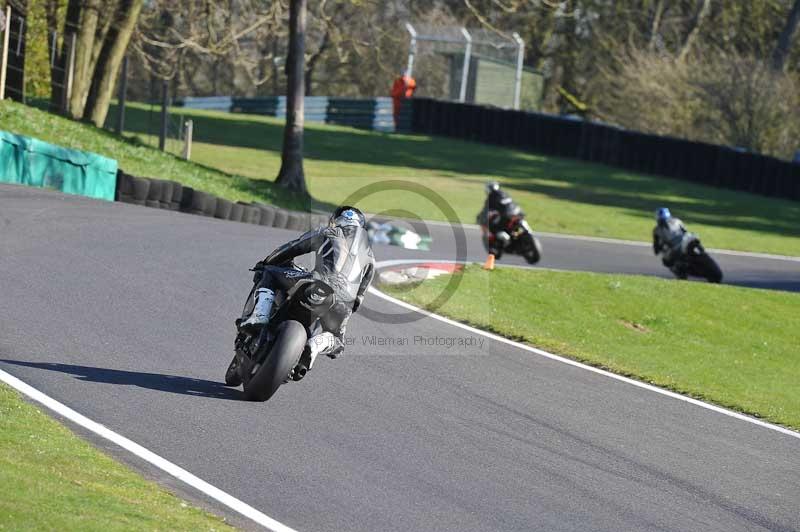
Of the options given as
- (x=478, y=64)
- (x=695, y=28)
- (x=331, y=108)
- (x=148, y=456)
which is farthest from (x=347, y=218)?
(x=695, y=28)

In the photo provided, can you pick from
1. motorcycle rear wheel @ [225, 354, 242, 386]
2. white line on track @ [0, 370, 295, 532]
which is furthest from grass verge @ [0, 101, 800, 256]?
white line on track @ [0, 370, 295, 532]

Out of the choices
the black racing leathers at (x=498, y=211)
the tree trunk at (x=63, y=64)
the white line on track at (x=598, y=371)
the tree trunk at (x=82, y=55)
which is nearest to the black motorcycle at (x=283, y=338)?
the white line on track at (x=598, y=371)

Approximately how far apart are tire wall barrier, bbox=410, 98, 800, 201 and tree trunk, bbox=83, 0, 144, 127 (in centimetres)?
1764

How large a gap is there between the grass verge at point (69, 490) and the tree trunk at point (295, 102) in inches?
756

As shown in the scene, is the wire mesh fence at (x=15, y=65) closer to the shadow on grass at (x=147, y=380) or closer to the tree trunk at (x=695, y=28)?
the shadow on grass at (x=147, y=380)

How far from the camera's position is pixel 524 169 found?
38844mm

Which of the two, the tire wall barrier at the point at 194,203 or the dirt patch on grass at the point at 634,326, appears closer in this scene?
the dirt patch on grass at the point at 634,326

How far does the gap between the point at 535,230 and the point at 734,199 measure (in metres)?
9.49

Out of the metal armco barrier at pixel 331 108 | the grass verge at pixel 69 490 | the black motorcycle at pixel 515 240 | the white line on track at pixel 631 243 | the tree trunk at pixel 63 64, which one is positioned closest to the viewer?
the grass verge at pixel 69 490

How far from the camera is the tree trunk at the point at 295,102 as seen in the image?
26078 millimetres

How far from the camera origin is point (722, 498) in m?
8.07

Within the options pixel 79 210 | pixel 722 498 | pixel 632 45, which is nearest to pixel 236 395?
pixel 722 498

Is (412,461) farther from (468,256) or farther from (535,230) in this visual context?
(535,230)

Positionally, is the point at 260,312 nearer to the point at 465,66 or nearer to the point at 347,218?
the point at 347,218
